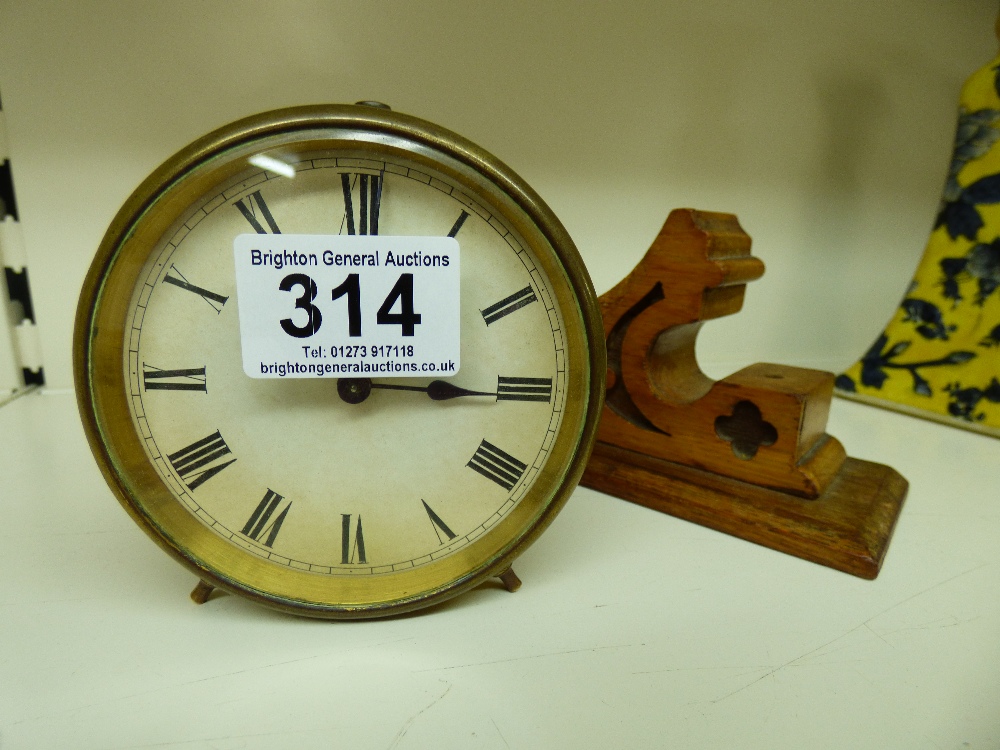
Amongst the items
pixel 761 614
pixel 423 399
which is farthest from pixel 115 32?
pixel 761 614

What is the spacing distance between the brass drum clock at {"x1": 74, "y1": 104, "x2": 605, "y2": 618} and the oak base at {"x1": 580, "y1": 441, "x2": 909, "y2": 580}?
38 centimetres

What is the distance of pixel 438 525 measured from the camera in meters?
0.73

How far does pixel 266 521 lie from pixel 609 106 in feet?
4.46

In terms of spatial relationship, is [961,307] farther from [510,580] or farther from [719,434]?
[510,580]

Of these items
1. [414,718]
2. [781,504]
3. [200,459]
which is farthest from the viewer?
[781,504]

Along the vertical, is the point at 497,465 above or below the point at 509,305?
below

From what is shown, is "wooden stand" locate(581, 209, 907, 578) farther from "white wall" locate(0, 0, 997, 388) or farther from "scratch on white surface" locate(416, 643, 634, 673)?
"white wall" locate(0, 0, 997, 388)

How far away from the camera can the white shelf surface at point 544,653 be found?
581mm

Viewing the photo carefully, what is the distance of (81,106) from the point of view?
1350 millimetres

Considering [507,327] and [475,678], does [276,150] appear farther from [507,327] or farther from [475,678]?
[475,678]

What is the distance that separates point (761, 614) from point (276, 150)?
78cm

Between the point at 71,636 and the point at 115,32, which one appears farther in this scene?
the point at 115,32

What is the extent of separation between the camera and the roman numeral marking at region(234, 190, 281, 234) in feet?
2.13

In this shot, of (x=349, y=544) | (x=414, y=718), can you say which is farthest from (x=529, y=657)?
(x=349, y=544)
